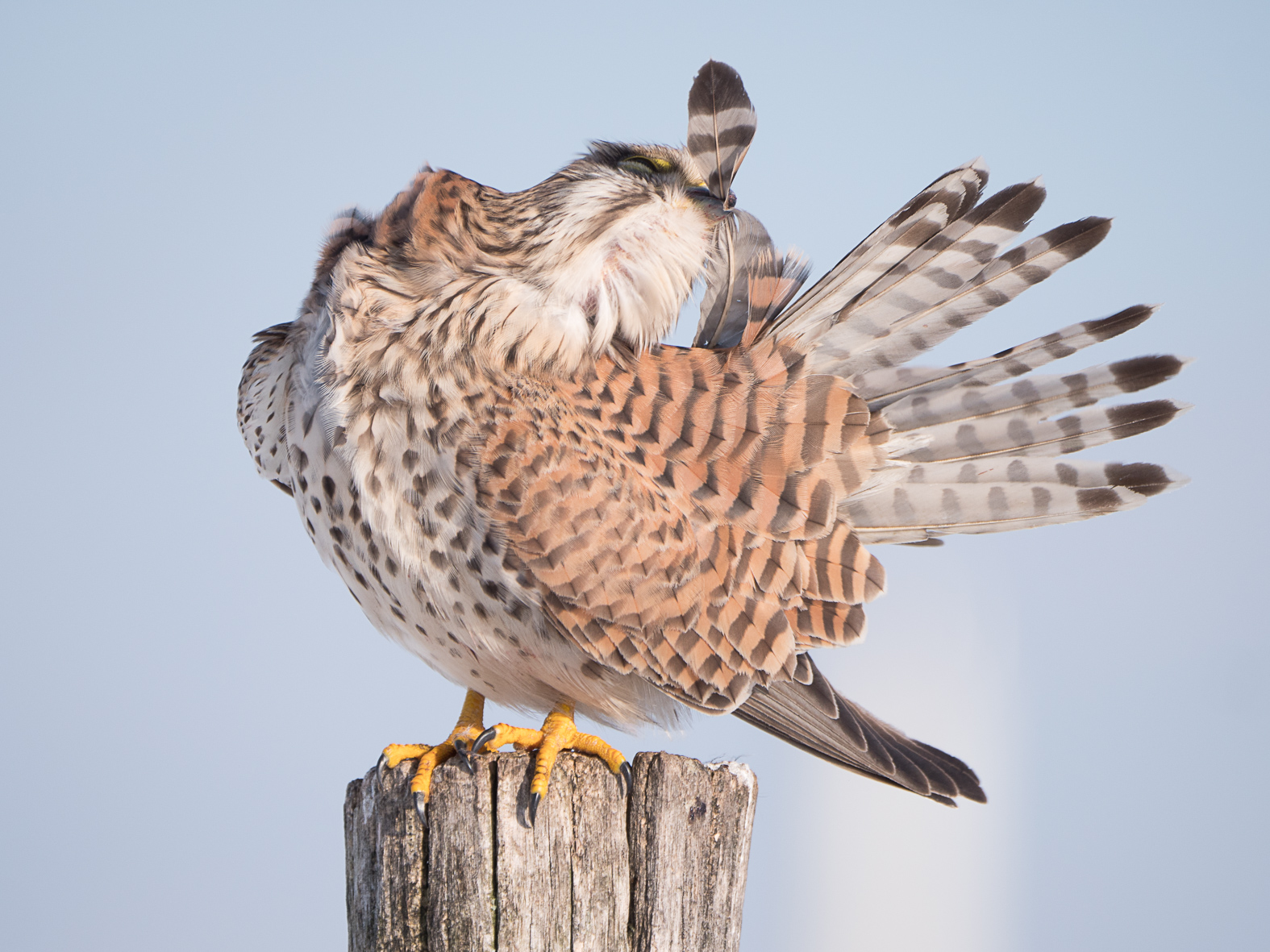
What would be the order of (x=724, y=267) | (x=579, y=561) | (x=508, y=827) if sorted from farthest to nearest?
(x=724, y=267)
(x=579, y=561)
(x=508, y=827)

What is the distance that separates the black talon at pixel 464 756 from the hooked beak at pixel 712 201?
4.69 feet

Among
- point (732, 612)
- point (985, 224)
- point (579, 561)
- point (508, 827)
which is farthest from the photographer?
point (985, 224)

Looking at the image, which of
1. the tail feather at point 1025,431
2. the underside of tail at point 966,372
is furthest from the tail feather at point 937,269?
the tail feather at point 1025,431

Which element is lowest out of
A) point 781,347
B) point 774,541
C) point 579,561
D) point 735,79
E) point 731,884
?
point 731,884

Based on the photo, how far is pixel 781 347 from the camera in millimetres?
2660

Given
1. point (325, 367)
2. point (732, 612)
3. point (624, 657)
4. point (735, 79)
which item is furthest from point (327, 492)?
point (735, 79)

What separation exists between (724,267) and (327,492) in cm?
124

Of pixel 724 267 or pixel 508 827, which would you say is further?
pixel 724 267

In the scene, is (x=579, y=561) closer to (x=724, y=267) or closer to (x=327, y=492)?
(x=327, y=492)

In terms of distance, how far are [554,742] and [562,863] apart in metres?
0.26

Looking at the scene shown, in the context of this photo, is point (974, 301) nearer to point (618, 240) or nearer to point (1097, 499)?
point (1097, 499)

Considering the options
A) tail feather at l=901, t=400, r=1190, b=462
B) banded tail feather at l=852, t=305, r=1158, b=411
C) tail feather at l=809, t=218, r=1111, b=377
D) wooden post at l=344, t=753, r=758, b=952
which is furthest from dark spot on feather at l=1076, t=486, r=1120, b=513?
wooden post at l=344, t=753, r=758, b=952

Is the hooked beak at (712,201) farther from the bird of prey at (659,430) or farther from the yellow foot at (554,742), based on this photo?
the yellow foot at (554,742)

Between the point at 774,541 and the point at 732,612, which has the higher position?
the point at 774,541
